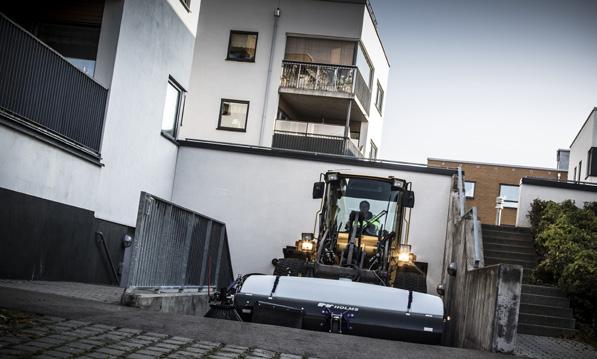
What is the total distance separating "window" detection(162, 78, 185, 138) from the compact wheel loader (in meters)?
4.93

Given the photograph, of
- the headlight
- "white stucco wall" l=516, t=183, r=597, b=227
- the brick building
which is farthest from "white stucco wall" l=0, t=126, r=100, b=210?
the brick building

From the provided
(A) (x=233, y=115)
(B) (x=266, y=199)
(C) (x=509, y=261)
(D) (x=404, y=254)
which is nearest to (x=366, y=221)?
(D) (x=404, y=254)

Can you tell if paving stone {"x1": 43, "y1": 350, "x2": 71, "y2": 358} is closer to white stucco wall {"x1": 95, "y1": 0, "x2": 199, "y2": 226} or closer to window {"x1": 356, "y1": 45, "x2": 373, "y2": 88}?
white stucco wall {"x1": 95, "y1": 0, "x2": 199, "y2": 226}

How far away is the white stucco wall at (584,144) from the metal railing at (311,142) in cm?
904

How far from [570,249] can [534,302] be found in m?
1.45

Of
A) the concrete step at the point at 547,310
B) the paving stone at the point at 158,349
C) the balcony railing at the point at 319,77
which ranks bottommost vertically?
the paving stone at the point at 158,349

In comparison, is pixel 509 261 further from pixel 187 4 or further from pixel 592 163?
pixel 592 163

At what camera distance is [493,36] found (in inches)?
1022

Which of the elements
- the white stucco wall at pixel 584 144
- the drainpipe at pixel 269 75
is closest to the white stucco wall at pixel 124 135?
the drainpipe at pixel 269 75

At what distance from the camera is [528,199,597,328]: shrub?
1393 centimetres

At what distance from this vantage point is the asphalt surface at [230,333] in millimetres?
6961

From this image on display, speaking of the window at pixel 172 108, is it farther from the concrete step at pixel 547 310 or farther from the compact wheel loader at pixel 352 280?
the concrete step at pixel 547 310

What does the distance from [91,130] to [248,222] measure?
251 inches

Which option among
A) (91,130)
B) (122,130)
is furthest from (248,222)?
(91,130)
